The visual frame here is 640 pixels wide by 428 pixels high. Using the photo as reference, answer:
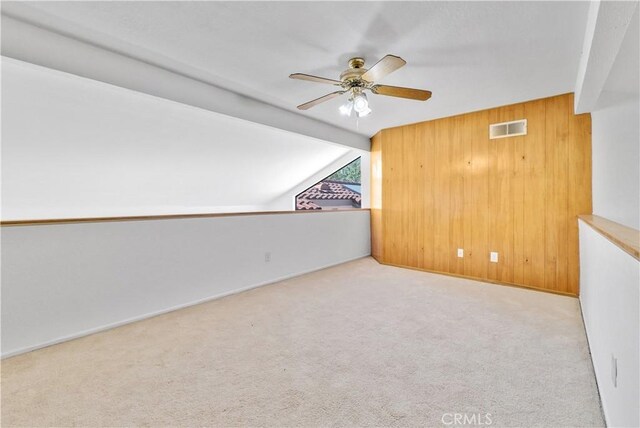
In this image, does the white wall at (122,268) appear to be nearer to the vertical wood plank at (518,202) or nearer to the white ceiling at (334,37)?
the white ceiling at (334,37)

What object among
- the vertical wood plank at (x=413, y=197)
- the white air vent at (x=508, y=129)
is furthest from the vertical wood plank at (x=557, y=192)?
the vertical wood plank at (x=413, y=197)

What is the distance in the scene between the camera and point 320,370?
1798 mm

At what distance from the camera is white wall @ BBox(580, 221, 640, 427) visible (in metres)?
0.93

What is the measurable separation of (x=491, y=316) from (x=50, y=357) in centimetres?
333

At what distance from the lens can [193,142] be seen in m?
3.49

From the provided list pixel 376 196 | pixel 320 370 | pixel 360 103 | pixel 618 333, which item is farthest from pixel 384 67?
pixel 376 196

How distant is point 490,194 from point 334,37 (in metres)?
2.76

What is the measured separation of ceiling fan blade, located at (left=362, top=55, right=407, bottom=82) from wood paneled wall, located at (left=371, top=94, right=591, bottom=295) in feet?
7.67

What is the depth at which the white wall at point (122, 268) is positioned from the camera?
2.06m

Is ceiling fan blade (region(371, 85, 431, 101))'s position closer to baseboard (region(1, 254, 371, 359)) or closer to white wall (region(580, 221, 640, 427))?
white wall (region(580, 221, 640, 427))
